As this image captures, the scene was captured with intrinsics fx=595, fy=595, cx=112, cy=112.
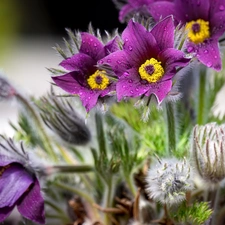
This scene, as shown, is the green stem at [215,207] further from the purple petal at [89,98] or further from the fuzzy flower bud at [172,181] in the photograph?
the purple petal at [89,98]

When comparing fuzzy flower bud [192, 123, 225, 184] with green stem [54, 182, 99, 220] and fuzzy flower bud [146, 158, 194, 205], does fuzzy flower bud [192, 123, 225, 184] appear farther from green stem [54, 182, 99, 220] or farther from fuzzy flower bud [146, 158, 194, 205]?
green stem [54, 182, 99, 220]

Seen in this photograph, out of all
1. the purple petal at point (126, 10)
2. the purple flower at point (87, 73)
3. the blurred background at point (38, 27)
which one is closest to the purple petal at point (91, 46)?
the purple flower at point (87, 73)

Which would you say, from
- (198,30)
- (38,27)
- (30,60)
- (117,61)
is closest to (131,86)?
(117,61)

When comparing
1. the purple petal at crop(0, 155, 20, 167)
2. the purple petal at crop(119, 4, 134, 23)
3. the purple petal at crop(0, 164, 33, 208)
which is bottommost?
the purple petal at crop(0, 164, 33, 208)

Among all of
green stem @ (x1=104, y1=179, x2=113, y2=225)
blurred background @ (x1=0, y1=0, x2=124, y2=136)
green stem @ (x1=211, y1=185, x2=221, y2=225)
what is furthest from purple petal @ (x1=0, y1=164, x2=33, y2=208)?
blurred background @ (x1=0, y1=0, x2=124, y2=136)

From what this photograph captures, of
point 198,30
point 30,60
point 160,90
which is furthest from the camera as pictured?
point 30,60

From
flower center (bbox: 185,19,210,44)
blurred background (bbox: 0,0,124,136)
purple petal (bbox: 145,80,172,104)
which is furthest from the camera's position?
blurred background (bbox: 0,0,124,136)

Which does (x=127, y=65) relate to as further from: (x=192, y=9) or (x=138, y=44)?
(x=192, y=9)
